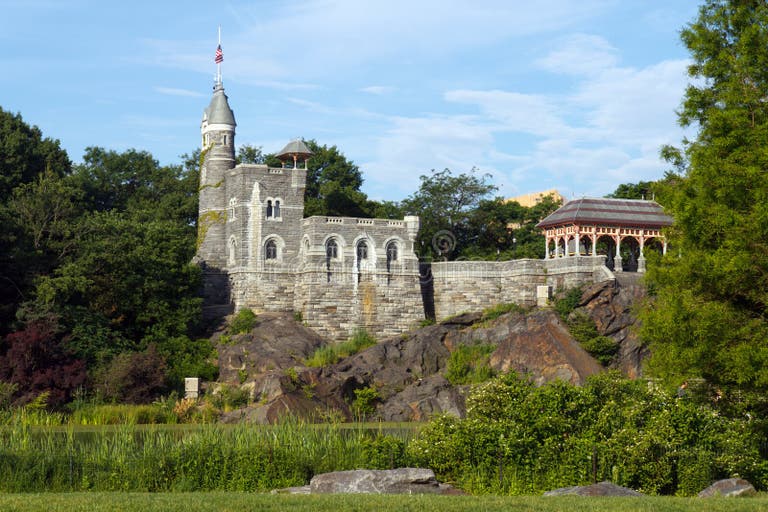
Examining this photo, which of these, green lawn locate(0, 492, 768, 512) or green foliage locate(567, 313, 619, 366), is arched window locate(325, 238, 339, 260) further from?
green lawn locate(0, 492, 768, 512)

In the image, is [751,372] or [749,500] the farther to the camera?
[751,372]

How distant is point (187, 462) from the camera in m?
26.1

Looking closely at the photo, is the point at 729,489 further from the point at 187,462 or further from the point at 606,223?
the point at 606,223

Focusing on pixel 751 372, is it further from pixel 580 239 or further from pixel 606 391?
pixel 580 239

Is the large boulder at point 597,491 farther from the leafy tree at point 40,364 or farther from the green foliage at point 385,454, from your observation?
the leafy tree at point 40,364

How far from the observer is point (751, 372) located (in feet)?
87.7

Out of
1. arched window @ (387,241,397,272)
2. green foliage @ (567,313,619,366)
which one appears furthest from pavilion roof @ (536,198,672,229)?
arched window @ (387,241,397,272)

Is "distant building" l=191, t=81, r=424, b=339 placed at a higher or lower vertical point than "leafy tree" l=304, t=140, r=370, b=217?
lower

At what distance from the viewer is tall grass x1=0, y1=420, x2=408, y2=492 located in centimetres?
2534

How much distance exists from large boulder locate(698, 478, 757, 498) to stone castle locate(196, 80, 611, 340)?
→ 114ft

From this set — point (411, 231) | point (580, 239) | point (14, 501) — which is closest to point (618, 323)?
point (580, 239)

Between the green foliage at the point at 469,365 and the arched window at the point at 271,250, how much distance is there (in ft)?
34.9

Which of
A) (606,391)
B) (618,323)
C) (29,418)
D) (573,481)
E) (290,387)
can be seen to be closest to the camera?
(573,481)

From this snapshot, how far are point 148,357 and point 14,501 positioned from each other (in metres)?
31.7
